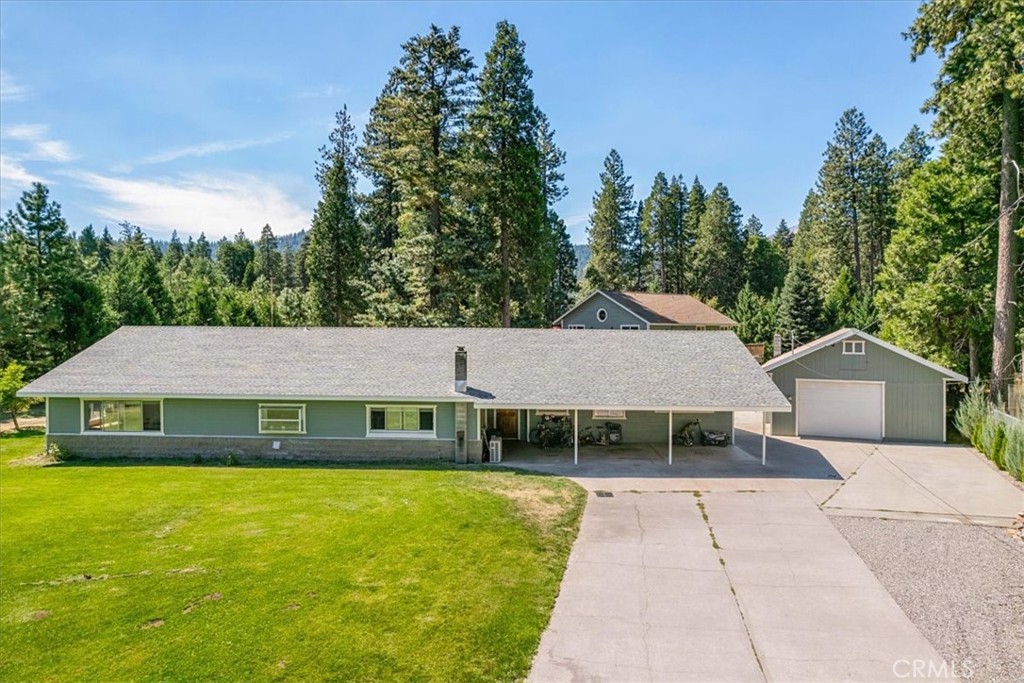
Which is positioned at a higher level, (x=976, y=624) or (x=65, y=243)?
(x=65, y=243)

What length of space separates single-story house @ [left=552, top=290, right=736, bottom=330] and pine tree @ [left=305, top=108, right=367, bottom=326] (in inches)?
577

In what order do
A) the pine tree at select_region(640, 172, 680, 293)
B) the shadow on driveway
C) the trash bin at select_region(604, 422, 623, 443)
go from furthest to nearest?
the pine tree at select_region(640, 172, 680, 293), the trash bin at select_region(604, 422, 623, 443), the shadow on driveway

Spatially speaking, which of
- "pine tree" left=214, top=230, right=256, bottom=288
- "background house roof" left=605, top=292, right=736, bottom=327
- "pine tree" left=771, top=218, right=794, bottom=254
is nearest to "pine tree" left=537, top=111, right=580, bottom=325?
"background house roof" left=605, top=292, right=736, bottom=327

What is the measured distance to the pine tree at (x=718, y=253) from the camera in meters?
55.2

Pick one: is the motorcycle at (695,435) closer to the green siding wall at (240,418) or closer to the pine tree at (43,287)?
the green siding wall at (240,418)

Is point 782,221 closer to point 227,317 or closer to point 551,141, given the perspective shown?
point 551,141

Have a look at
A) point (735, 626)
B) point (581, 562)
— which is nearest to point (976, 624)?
point (735, 626)

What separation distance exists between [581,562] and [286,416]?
11.0 metres

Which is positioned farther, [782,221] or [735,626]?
[782,221]

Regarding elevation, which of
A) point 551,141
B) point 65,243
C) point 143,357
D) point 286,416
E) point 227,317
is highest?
point 551,141

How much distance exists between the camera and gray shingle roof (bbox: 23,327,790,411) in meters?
16.7

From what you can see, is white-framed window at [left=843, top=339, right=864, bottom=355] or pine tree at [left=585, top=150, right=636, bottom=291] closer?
white-framed window at [left=843, top=339, right=864, bottom=355]

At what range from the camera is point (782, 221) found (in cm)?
7881

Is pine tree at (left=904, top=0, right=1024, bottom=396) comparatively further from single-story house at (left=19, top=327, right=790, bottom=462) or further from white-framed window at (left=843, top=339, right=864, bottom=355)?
single-story house at (left=19, top=327, right=790, bottom=462)
